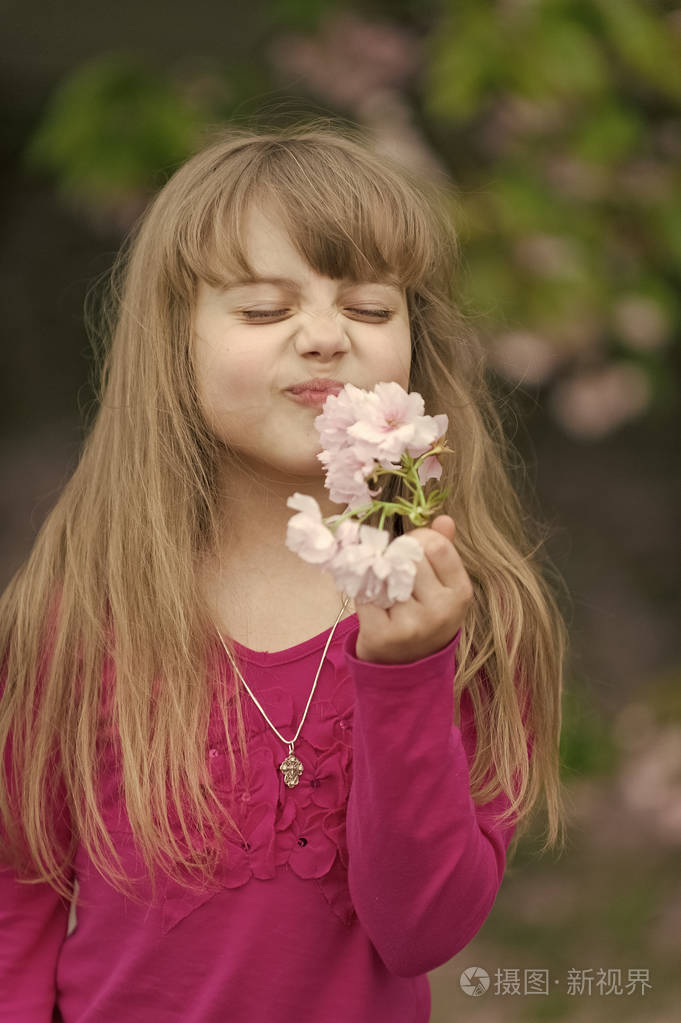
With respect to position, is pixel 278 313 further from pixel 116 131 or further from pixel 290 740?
pixel 116 131

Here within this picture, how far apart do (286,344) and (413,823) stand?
1.62 feet

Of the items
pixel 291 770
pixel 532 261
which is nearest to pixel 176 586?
pixel 291 770

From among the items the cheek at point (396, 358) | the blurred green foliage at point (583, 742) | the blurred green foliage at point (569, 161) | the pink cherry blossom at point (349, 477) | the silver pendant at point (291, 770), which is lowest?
the blurred green foliage at point (583, 742)

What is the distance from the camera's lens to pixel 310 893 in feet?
4.40

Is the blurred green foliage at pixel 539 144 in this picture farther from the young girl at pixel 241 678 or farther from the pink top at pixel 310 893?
the pink top at pixel 310 893

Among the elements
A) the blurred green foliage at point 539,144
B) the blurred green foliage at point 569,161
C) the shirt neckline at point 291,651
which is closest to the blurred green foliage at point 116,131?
the blurred green foliage at point 539,144

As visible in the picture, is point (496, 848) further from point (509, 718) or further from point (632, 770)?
point (632, 770)

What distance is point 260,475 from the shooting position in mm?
1451

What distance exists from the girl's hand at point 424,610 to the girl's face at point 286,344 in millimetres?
255

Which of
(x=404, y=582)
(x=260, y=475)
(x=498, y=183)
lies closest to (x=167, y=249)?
(x=260, y=475)

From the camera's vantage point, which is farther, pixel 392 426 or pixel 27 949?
pixel 27 949

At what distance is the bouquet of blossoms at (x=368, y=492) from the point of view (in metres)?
1.04

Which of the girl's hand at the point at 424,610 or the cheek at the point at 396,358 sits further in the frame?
the cheek at the point at 396,358

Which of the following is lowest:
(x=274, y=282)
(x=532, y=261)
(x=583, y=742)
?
(x=583, y=742)
